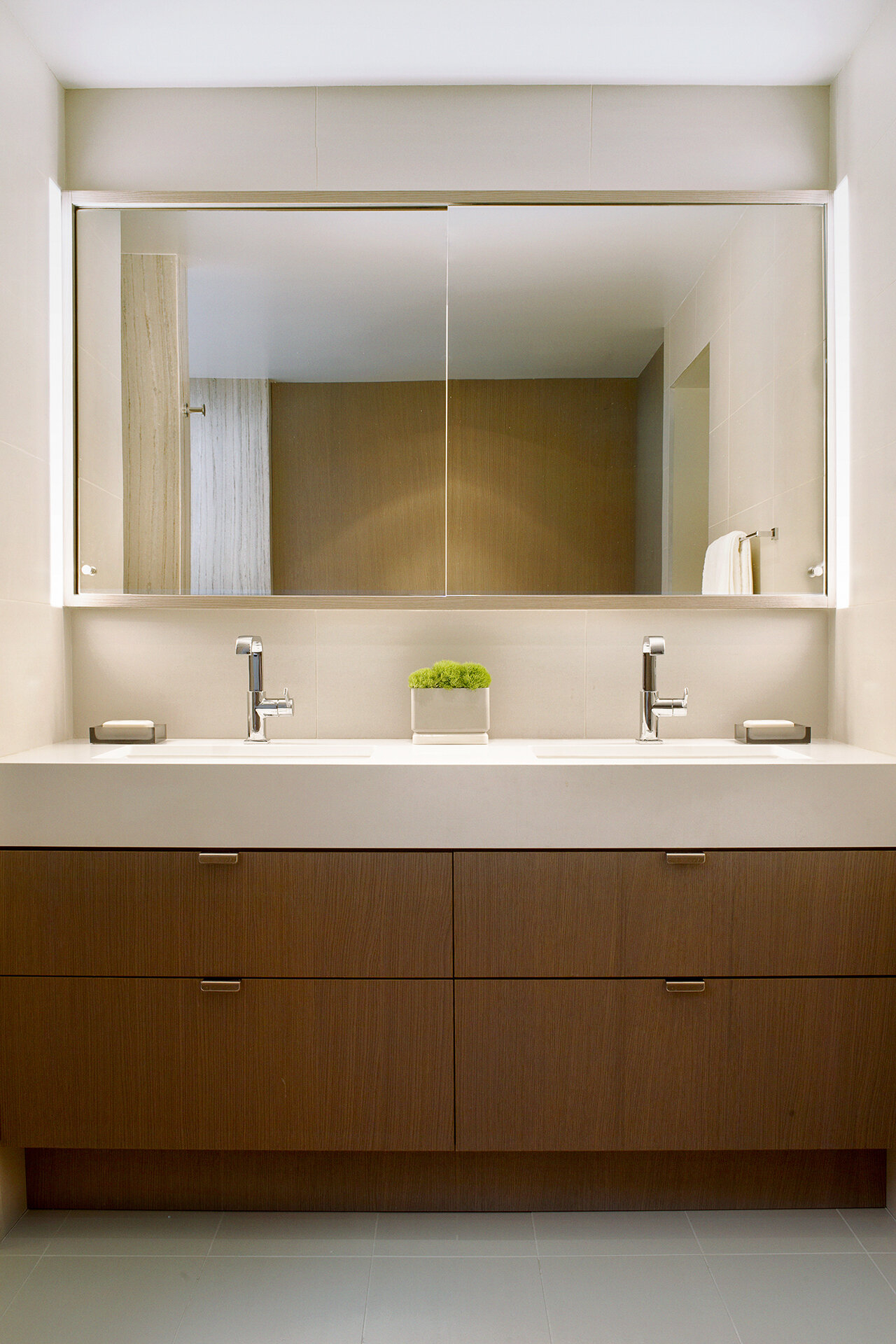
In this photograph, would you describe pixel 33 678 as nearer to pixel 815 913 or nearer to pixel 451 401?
pixel 451 401

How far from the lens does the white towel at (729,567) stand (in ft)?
5.89

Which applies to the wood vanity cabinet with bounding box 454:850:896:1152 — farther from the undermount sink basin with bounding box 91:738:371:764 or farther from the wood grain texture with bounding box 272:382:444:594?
the wood grain texture with bounding box 272:382:444:594

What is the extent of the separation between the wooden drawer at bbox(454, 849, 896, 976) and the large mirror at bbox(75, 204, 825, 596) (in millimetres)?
648

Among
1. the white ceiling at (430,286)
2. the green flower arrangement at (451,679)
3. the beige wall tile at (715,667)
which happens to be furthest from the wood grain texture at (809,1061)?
the white ceiling at (430,286)

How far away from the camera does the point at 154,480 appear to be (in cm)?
181

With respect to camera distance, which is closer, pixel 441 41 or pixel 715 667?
pixel 441 41

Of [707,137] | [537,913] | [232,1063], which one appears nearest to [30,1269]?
[232,1063]

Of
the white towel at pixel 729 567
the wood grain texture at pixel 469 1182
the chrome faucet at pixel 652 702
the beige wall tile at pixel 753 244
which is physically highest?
the beige wall tile at pixel 753 244

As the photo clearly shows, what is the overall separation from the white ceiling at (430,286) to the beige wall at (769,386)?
0.06m

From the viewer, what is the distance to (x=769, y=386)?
179 centimetres

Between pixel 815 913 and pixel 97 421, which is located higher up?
pixel 97 421

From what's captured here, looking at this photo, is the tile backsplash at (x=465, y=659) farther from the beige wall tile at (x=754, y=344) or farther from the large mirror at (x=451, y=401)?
the beige wall tile at (x=754, y=344)

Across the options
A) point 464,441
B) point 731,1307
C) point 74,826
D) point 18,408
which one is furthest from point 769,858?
point 18,408

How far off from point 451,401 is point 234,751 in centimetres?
90
